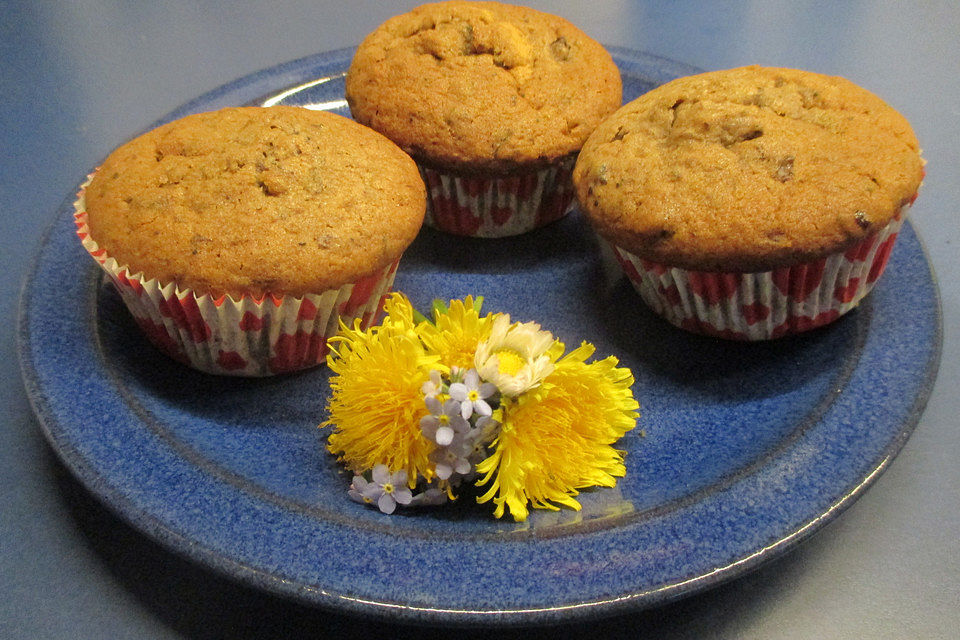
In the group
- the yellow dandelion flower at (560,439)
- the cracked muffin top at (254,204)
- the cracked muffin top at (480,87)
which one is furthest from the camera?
the cracked muffin top at (480,87)

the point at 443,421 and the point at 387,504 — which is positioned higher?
the point at 443,421

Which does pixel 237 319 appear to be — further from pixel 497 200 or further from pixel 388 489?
pixel 497 200

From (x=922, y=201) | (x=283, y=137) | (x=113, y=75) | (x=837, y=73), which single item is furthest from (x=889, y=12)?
(x=113, y=75)

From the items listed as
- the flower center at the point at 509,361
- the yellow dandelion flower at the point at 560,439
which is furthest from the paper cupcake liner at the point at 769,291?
the flower center at the point at 509,361

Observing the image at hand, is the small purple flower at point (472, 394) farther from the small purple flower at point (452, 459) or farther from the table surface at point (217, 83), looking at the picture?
the table surface at point (217, 83)

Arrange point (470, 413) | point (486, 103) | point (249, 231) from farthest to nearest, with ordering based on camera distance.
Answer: point (486, 103), point (249, 231), point (470, 413)

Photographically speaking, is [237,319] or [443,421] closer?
[443,421]

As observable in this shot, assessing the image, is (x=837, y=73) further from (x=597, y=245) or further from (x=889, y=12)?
(x=597, y=245)

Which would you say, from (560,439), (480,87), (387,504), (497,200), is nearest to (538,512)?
(560,439)
